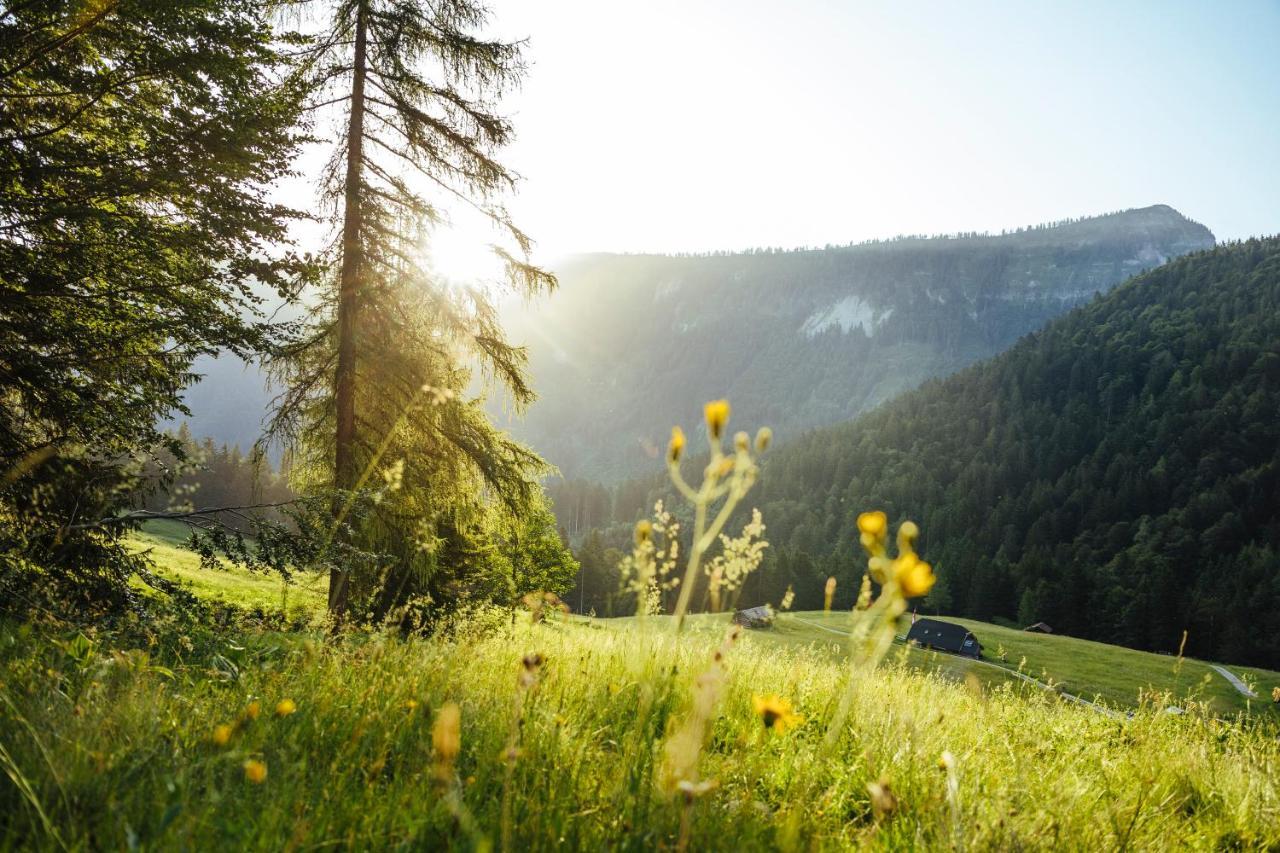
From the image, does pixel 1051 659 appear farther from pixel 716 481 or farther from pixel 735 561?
pixel 716 481

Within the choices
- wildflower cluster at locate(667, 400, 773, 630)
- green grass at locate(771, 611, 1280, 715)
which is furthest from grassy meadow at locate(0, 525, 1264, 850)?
green grass at locate(771, 611, 1280, 715)

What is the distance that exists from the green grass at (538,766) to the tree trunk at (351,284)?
5.43 meters

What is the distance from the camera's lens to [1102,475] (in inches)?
4368

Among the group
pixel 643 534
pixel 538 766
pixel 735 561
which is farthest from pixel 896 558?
pixel 538 766

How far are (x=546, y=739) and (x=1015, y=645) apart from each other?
3696 cm

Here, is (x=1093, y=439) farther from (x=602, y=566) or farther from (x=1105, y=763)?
(x=1105, y=763)

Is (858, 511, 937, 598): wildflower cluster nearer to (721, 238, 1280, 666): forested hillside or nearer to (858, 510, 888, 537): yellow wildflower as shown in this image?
(858, 510, 888, 537): yellow wildflower

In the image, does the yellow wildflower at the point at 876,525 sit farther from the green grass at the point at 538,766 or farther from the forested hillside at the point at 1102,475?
the forested hillside at the point at 1102,475

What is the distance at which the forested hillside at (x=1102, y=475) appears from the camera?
7462cm

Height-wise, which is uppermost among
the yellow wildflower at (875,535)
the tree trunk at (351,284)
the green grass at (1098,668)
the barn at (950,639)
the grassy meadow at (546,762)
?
the tree trunk at (351,284)

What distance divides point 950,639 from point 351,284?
121 ft

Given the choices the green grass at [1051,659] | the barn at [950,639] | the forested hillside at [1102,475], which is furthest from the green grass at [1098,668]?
the forested hillside at [1102,475]

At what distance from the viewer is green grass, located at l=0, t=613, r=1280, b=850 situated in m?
1.71

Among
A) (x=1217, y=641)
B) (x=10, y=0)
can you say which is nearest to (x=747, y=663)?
(x=10, y=0)
